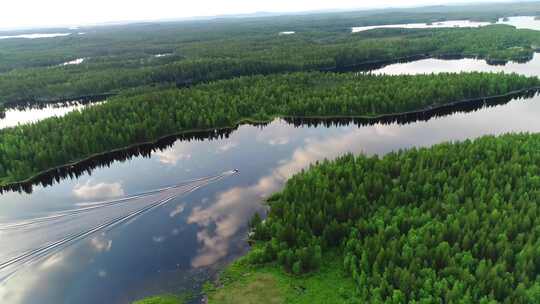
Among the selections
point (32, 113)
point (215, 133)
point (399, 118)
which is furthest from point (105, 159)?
point (399, 118)

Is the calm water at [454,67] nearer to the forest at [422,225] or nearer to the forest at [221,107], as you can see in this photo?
the forest at [221,107]

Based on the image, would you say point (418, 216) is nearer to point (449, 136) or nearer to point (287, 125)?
point (449, 136)

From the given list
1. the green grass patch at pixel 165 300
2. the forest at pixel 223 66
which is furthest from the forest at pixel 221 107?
the green grass patch at pixel 165 300

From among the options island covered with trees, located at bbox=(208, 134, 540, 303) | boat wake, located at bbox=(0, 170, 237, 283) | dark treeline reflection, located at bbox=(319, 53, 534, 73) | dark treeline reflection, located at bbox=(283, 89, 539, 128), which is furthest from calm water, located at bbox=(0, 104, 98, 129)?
dark treeline reflection, located at bbox=(319, 53, 534, 73)

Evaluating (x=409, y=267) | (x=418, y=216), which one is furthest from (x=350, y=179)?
(x=409, y=267)

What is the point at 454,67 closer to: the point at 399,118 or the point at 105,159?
the point at 399,118

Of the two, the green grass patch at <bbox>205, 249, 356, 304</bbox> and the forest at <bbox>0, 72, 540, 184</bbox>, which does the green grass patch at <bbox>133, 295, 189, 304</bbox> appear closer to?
the green grass patch at <bbox>205, 249, 356, 304</bbox>
